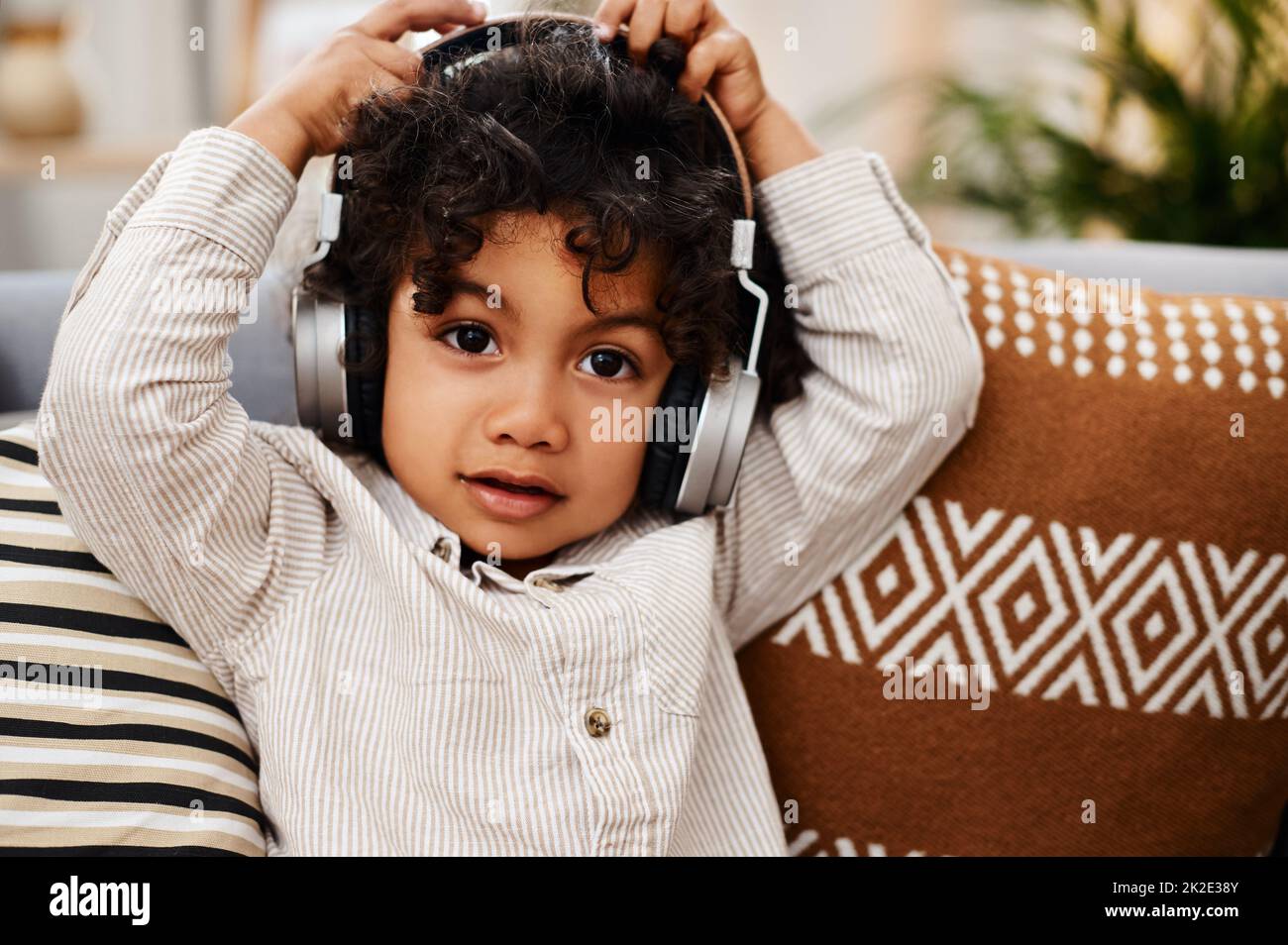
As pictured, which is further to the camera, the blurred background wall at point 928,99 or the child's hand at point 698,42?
the blurred background wall at point 928,99

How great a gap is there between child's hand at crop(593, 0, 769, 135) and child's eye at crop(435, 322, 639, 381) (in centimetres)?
21

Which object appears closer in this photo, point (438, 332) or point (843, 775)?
point (438, 332)

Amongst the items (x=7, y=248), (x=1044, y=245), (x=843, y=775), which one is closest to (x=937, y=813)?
(x=843, y=775)

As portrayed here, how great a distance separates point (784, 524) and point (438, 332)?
1.05 feet

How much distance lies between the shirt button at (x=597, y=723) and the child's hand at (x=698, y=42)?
1.52 ft

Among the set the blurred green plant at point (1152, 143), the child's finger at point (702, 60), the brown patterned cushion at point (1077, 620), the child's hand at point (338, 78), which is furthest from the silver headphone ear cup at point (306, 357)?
the blurred green plant at point (1152, 143)

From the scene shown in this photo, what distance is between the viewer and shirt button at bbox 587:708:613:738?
0.75 metres

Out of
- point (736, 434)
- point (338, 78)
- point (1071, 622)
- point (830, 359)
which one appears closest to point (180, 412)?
point (338, 78)

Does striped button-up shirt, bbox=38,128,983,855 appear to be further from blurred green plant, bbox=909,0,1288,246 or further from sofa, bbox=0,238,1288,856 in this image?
blurred green plant, bbox=909,0,1288,246

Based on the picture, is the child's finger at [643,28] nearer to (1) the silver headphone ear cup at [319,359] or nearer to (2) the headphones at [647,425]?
(2) the headphones at [647,425]

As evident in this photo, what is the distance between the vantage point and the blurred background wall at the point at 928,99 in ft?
5.67

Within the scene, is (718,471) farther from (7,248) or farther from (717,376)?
(7,248)

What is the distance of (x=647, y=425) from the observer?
821 mm

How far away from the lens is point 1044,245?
1.16m
